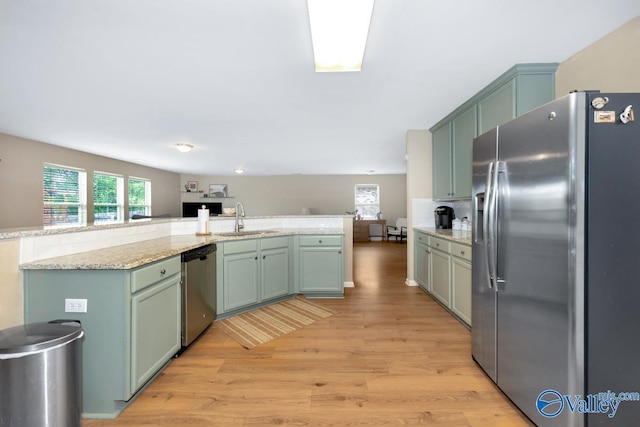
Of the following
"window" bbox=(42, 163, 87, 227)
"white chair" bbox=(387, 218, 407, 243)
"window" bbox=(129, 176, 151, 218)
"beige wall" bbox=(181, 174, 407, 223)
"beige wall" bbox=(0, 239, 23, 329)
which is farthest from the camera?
"beige wall" bbox=(181, 174, 407, 223)

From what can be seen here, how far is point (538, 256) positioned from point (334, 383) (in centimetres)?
143

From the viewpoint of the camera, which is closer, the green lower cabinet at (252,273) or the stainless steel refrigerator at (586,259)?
the stainless steel refrigerator at (586,259)

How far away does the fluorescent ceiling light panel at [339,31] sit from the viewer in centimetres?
149

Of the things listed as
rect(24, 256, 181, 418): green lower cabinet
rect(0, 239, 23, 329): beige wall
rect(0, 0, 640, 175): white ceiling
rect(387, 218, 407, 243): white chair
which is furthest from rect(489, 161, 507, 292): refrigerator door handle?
rect(387, 218, 407, 243): white chair

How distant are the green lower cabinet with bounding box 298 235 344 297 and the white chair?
604 cm

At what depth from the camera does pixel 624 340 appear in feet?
3.95

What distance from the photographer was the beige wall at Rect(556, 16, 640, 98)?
1689 mm

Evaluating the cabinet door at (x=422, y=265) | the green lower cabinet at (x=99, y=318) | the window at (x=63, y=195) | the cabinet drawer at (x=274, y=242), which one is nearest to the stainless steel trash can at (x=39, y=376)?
the green lower cabinet at (x=99, y=318)

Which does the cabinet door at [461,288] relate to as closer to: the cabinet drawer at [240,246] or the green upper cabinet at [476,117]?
the green upper cabinet at [476,117]

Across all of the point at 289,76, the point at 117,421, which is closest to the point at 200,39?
the point at 289,76

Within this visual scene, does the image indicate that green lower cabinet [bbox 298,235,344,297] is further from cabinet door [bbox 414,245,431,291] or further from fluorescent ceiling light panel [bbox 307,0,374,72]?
fluorescent ceiling light panel [bbox 307,0,374,72]

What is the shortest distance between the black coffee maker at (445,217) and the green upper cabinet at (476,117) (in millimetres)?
173

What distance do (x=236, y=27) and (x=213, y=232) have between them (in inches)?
92.7

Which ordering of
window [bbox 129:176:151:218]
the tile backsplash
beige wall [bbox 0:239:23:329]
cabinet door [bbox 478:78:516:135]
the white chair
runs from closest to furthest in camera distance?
beige wall [bbox 0:239:23:329] < cabinet door [bbox 478:78:516:135] < the tile backsplash < window [bbox 129:176:151:218] < the white chair
